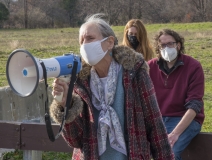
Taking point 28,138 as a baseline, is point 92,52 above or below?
above

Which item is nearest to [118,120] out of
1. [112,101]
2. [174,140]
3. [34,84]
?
[112,101]

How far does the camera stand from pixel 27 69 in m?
2.70

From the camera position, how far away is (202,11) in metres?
51.6

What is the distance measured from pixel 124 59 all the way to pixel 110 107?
33 cm

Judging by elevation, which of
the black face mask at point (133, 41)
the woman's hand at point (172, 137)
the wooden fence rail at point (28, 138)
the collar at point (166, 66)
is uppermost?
the black face mask at point (133, 41)

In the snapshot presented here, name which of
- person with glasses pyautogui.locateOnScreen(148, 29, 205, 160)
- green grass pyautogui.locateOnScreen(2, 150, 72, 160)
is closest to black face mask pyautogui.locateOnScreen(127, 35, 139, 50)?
person with glasses pyautogui.locateOnScreen(148, 29, 205, 160)

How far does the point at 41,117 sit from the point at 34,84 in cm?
428

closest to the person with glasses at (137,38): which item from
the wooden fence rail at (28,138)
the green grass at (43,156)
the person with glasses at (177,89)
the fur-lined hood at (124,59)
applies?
the person with glasses at (177,89)

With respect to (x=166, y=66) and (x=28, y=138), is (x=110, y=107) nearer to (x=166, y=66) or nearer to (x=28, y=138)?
(x=166, y=66)

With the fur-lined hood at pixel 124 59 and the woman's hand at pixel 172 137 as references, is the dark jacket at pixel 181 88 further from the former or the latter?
the fur-lined hood at pixel 124 59

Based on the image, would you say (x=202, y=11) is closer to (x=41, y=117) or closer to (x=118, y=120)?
(x=41, y=117)

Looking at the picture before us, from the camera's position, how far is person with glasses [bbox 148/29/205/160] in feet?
13.0

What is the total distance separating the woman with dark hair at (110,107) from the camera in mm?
2961

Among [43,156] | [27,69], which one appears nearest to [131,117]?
[27,69]
